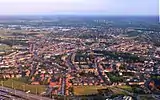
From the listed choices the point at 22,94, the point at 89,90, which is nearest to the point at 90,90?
the point at 89,90

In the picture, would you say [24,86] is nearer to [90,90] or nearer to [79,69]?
[90,90]

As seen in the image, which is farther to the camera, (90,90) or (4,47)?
(4,47)

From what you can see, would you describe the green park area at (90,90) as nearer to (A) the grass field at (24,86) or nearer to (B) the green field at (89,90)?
(B) the green field at (89,90)

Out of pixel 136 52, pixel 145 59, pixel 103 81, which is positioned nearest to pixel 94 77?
pixel 103 81

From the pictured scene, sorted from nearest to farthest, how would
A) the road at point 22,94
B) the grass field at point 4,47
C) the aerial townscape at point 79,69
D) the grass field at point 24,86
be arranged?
the road at point 22,94 → the aerial townscape at point 79,69 → the grass field at point 24,86 → the grass field at point 4,47

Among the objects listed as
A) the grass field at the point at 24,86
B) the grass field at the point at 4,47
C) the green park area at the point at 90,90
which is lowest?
the green park area at the point at 90,90

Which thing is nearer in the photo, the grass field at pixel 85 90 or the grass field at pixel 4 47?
the grass field at pixel 85 90

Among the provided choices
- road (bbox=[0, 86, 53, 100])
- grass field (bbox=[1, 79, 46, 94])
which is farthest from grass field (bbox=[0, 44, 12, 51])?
road (bbox=[0, 86, 53, 100])

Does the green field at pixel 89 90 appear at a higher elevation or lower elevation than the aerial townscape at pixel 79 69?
lower

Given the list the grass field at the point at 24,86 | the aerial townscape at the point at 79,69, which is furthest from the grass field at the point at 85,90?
the grass field at the point at 24,86

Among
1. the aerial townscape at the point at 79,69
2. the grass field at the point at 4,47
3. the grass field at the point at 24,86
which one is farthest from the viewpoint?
the grass field at the point at 4,47

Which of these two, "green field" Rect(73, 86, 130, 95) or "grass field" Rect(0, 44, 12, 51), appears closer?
"green field" Rect(73, 86, 130, 95)

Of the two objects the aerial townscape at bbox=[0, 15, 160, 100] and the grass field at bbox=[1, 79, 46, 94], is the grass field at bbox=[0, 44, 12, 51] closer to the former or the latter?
the aerial townscape at bbox=[0, 15, 160, 100]
